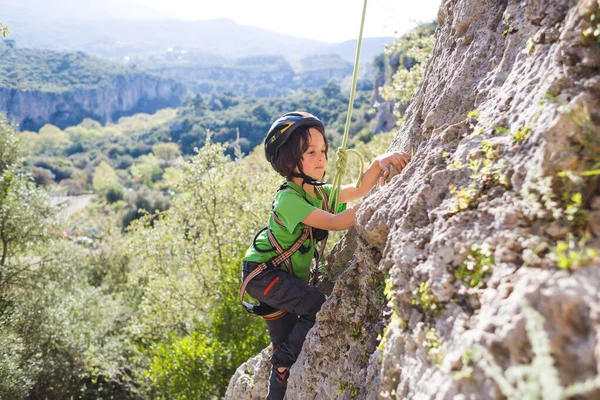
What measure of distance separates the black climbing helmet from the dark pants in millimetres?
1042

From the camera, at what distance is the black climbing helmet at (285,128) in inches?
147

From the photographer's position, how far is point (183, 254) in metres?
13.3

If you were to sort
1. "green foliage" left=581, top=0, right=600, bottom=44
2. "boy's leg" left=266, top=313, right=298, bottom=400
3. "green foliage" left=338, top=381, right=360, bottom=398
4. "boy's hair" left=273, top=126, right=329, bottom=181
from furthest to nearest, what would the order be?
"boy's leg" left=266, top=313, right=298, bottom=400, "boy's hair" left=273, top=126, right=329, bottom=181, "green foliage" left=338, top=381, right=360, bottom=398, "green foliage" left=581, top=0, right=600, bottom=44

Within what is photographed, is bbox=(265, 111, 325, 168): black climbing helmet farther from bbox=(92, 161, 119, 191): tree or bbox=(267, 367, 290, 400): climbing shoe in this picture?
bbox=(92, 161, 119, 191): tree

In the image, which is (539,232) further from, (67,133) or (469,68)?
(67,133)

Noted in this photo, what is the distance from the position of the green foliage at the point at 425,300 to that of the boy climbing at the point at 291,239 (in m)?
1.51

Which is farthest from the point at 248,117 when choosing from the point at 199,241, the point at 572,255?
the point at 572,255

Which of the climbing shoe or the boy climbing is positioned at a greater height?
the boy climbing

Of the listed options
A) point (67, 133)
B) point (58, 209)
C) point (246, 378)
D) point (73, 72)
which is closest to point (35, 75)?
point (67, 133)

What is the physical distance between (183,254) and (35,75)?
147 m

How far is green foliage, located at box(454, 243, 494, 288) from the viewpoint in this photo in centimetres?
176

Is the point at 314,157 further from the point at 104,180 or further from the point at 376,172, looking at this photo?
the point at 104,180

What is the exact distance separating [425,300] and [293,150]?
2.12m

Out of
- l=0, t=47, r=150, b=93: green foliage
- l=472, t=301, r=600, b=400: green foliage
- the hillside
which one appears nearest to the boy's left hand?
l=472, t=301, r=600, b=400: green foliage
